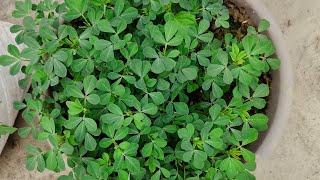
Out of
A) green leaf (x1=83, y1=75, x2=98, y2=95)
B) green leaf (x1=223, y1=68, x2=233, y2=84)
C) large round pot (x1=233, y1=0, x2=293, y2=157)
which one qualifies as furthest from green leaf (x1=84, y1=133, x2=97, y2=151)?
large round pot (x1=233, y1=0, x2=293, y2=157)

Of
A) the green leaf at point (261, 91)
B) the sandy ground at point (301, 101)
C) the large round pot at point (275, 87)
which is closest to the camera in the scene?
the green leaf at point (261, 91)

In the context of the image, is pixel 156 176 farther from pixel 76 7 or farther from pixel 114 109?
pixel 76 7

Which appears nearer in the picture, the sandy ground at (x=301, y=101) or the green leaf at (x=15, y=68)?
the green leaf at (x=15, y=68)

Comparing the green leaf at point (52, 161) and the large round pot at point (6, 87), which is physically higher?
the green leaf at point (52, 161)

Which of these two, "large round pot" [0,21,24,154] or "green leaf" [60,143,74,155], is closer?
"green leaf" [60,143,74,155]

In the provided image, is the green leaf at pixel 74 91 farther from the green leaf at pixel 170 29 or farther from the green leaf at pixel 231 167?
the green leaf at pixel 231 167

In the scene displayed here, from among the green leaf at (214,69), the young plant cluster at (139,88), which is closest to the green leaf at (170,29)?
the young plant cluster at (139,88)

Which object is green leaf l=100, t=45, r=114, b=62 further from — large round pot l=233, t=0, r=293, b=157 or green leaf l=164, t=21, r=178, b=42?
large round pot l=233, t=0, r=293, b=157
